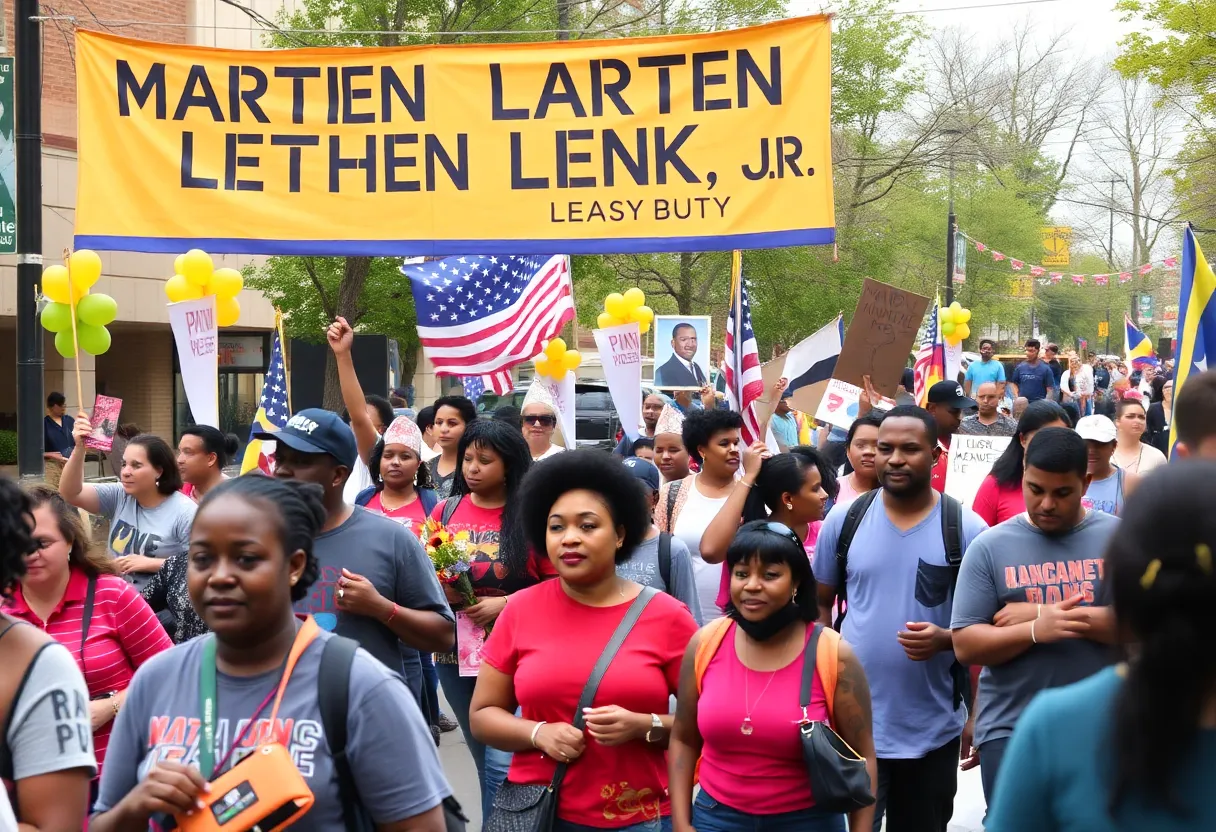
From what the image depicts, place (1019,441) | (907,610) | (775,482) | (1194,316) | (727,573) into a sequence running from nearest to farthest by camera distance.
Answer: (907,610) → (727,573) → (775,482) → (1194,316) → (1019,441)

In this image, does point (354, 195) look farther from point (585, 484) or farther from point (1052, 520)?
point (1052, 520)

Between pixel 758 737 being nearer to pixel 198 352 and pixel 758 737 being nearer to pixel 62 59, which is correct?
pixel 198 352

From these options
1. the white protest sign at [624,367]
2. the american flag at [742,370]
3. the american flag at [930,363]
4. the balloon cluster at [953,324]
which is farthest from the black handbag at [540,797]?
the balloon cluster at [953,324]

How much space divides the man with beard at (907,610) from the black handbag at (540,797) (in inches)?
54.6

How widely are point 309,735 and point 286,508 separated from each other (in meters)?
0.51

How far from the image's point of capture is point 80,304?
33.4 ft

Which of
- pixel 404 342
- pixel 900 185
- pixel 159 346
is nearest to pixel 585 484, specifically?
pixel 404 342

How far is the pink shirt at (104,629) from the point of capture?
4.36m

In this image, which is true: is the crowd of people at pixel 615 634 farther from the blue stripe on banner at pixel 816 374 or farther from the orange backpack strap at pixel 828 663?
the blue stripe on banner at pixel 816 374

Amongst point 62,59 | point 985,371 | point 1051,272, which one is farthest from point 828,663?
point 1051,272

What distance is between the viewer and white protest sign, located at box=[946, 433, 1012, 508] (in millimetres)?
8812

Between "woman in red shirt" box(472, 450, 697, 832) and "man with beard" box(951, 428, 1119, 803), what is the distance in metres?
1.06

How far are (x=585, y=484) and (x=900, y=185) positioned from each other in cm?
4378

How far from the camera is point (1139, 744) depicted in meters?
1.84
